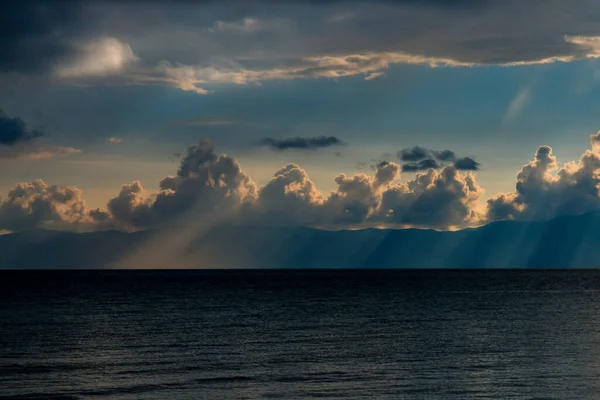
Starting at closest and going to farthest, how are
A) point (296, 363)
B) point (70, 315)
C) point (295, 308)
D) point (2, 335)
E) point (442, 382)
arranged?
1. point (442, 382)
2. point (296, 363)
3. point (2, 335)
4. point (70, 315)
5. point (295, 308)

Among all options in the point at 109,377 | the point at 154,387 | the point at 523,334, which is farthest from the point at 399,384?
the point at 523,334

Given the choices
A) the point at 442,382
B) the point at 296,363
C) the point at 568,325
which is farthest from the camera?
the point at 568,325

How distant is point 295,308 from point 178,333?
152 feet

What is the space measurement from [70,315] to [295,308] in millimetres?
35607

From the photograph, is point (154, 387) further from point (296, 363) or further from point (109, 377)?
point (296, 363)

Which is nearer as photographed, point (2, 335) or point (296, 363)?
point (296, 363)

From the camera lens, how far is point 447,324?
99875 millimetres

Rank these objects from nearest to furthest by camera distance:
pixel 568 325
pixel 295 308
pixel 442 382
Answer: pixel 442 382 < pixel 568 325 < pixel 295 308

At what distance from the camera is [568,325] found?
96250 mm

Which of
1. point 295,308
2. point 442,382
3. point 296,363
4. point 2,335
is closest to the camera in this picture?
point 442,382

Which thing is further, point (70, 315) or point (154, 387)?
point (70, 315)

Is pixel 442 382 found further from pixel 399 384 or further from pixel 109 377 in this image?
pixel 109 377

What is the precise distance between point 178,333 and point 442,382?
134ft

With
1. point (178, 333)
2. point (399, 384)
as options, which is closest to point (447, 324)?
point (178, 333)
